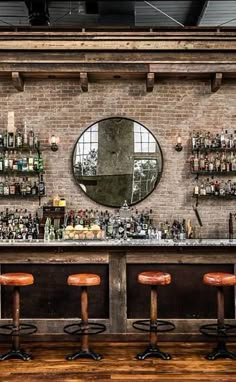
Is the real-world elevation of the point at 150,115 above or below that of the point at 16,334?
above

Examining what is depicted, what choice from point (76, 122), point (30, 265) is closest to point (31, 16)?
point (76, 122)

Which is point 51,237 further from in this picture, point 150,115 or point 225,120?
point 225,120

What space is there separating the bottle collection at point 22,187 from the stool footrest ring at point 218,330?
2872 millimetres

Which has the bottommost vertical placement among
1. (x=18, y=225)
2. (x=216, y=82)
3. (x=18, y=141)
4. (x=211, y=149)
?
(x=18, y=225)

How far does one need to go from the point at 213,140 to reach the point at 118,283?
8.65ft

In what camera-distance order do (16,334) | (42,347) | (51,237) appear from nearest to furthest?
(16,334), (42,347), (51,237)

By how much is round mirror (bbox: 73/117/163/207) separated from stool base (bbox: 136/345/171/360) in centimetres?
247

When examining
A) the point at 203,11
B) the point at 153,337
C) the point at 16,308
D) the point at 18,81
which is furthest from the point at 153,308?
the point at 203,11

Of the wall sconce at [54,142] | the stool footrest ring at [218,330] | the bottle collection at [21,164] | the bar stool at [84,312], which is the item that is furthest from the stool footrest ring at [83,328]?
the wall sconce at [54,142]

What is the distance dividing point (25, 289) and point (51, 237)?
2.73 ft

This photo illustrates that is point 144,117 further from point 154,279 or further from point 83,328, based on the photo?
point 83,328

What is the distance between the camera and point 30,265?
17.5ft

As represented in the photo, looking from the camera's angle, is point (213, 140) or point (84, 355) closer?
point (84, 355)

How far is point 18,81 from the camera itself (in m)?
6.57
